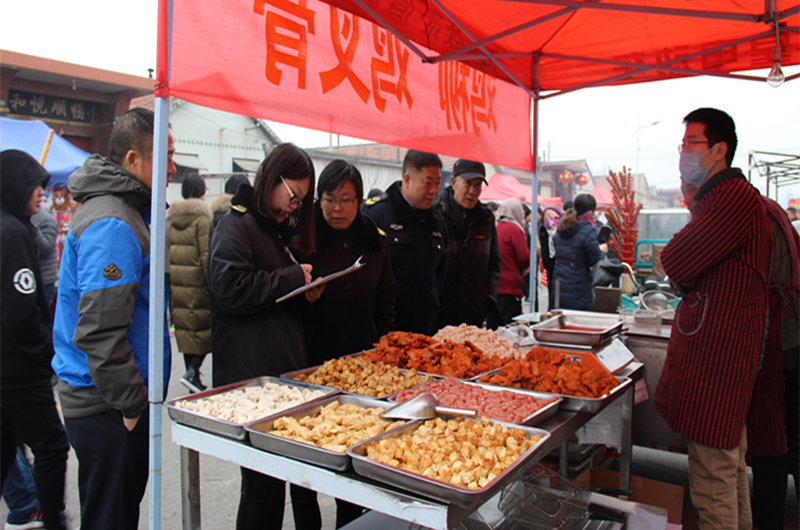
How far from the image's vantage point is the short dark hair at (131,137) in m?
1.85

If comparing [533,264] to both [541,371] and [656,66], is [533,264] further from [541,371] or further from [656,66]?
[541,371]

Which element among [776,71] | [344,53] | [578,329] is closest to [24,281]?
[344,53]

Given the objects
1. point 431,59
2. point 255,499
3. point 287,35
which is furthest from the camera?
point 431,59

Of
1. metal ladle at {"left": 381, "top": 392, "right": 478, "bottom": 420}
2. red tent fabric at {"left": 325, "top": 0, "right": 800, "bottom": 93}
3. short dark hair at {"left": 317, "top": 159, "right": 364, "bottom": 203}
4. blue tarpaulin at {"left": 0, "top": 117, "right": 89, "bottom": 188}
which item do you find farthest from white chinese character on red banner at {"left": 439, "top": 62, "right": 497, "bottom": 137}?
blue tarpaulin at {"left": 0, "top": 117, "right": 89, "bottom": 188}

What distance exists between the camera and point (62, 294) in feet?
5.80

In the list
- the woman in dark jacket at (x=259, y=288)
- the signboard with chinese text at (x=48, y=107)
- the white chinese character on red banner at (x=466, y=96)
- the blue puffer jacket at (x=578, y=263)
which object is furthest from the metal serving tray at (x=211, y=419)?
the signboard with chinese text at (x=48, y=107)

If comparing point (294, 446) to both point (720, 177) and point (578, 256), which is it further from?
point (578, 256)

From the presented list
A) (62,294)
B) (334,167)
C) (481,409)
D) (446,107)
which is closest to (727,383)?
(481,409)

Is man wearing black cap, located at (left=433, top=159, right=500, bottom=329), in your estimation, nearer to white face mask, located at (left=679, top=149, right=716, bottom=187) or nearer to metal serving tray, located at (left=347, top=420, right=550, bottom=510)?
white face mask, located at (left=679, top=149, right=716, bottom=187)

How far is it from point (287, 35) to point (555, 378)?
185 centimetres

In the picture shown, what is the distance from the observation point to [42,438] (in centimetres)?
238

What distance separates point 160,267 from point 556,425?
1.42m

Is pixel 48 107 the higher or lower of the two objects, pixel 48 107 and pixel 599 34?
the higher

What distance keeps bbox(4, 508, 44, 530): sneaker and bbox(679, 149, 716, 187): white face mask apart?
A: 3.78 metres
